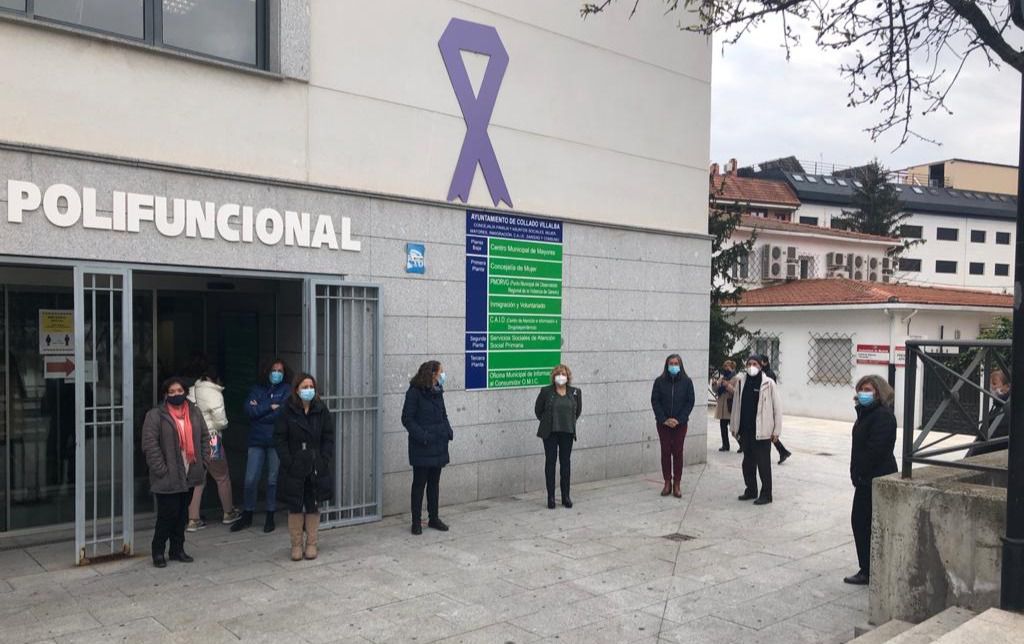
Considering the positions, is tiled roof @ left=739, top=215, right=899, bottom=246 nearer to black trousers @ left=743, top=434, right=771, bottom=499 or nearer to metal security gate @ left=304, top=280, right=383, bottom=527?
black trousers @ left=743, top=434, right=771, bottom=499

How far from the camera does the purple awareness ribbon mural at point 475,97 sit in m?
9.79

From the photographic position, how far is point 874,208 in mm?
46281

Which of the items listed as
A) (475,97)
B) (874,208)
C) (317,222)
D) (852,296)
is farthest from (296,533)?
(874,208)

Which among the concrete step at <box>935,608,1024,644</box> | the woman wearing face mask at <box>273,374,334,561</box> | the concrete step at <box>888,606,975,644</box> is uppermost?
the woman wearing face mask at <box>273,374,334,561</box>

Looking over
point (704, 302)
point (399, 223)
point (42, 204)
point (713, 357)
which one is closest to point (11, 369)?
point (42, 204)

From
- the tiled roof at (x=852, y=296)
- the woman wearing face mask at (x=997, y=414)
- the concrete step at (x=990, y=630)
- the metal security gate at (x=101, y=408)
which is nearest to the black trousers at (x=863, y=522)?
the woman wearing face mask at (x=997, y=414)

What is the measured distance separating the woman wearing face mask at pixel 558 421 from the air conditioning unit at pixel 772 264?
21.2 metres

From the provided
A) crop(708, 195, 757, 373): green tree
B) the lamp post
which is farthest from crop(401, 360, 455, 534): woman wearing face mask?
crop(708, 195, 757, 373): green tree

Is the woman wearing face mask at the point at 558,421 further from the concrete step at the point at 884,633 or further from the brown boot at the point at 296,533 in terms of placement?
the concrete step at the point at 884,633

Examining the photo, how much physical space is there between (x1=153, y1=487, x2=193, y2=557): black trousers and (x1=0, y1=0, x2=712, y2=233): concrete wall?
3.07 metres

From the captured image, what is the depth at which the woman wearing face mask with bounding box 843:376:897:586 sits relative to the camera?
679 centimetres

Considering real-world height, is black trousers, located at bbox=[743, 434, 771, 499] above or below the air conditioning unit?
below

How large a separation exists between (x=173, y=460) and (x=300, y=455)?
41.6 inches

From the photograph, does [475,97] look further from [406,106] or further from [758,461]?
[758,461]
